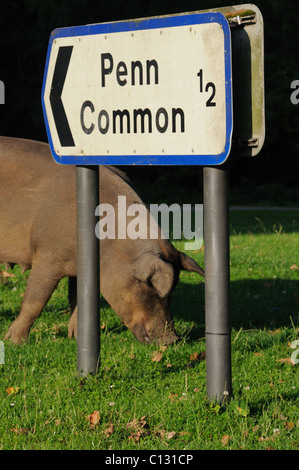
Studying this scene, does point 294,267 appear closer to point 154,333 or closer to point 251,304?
point 251,304

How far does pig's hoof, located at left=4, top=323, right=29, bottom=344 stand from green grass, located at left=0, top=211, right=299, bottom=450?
4.5 inches

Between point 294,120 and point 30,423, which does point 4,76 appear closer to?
point 294,120

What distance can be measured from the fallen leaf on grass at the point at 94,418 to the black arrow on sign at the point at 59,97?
1873 millimetres

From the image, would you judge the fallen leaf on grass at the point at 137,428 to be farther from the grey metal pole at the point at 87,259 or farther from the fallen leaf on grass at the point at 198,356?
the fallen leaf on grass at the point at 198,356

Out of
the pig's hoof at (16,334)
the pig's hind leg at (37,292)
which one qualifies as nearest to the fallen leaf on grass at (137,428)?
the pig's hoof at (16,334)

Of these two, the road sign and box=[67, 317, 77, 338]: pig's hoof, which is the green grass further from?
the road sign

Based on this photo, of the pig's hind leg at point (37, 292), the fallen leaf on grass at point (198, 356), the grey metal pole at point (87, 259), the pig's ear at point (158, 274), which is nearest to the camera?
the grey metal pole at point (87, 259)

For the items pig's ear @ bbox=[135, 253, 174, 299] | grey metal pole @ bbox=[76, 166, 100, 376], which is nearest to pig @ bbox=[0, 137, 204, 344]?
pig's ear @ bbox=[135, 253, 174, 299]

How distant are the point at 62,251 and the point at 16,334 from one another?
0.93m

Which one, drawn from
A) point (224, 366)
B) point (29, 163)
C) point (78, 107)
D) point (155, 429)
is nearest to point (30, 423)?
point (155, 429)

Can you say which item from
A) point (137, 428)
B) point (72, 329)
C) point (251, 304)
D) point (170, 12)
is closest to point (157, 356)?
point (72, 329)

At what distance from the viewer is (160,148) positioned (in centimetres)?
482

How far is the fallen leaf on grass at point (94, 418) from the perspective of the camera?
4.74 m
